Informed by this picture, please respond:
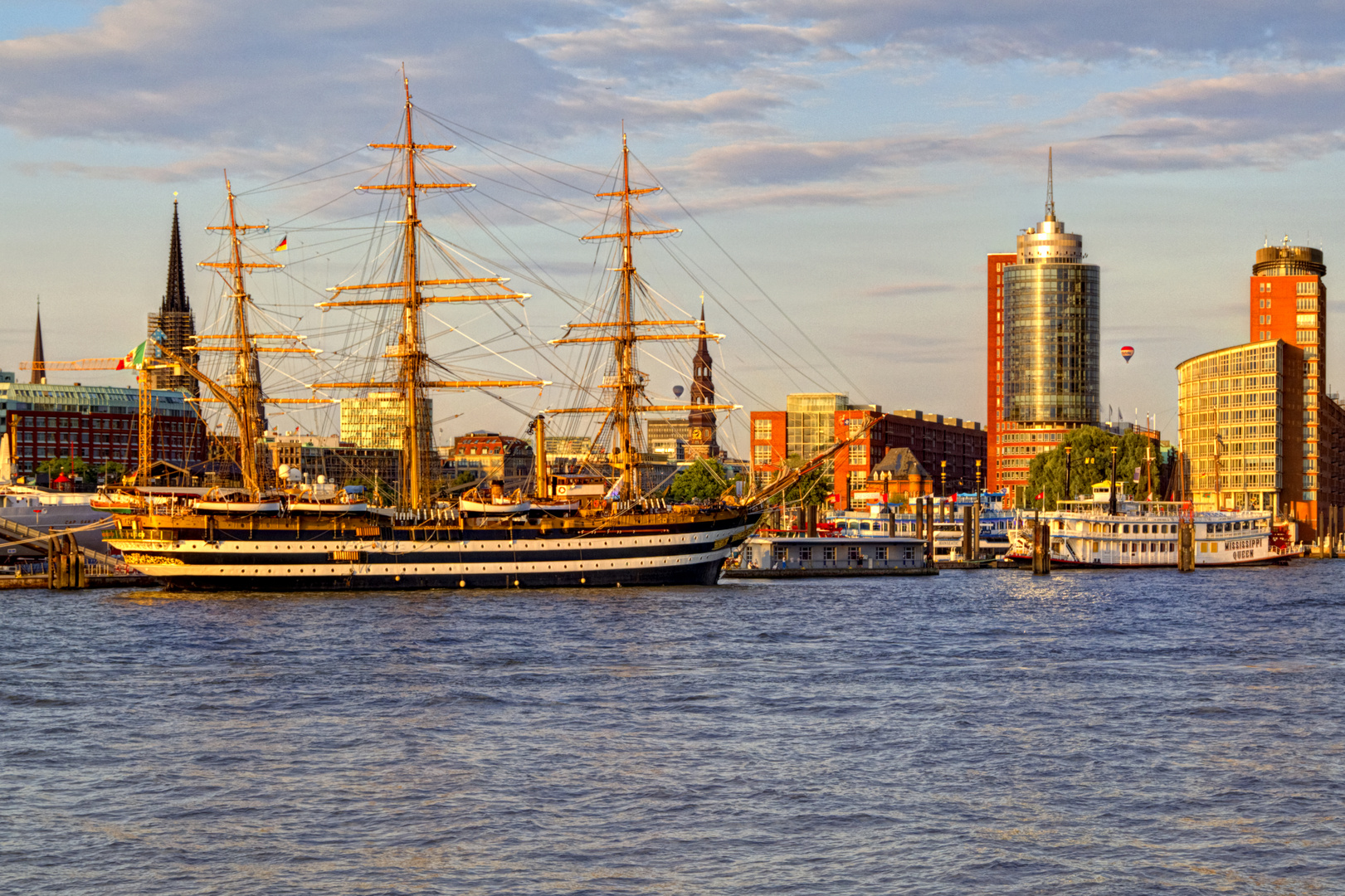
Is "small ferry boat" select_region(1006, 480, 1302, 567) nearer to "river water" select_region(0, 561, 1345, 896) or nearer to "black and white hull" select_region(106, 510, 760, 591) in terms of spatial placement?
"black and white hull" select_region(106, 510, 760, 591)

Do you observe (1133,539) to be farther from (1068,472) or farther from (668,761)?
(668,761)

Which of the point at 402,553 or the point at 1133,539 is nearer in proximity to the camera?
the point at 402,553

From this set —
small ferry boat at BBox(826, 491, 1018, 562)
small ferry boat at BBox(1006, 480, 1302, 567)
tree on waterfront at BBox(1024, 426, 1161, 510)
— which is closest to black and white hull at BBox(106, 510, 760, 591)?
small ferry boat at BBox(1006, 480, 1302, 567)

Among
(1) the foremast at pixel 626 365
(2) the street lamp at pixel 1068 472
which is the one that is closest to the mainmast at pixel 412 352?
(1) the foremast at pixel 626 365

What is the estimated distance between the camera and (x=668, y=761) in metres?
33.3

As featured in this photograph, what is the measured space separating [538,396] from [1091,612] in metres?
44.9

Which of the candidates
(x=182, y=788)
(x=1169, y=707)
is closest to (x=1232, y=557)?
(x=1169, y=707)

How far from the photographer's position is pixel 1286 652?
187 ft

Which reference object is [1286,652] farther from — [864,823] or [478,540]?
[478,540]

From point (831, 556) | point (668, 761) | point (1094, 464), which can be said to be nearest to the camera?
point (668, 761)

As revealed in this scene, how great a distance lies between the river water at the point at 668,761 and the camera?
81.7 ft

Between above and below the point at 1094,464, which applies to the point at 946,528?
below

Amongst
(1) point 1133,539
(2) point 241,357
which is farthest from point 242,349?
(1) point 1133,539

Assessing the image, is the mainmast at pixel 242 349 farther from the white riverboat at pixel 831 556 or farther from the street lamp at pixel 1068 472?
the street lamp at pixel 1068 472
